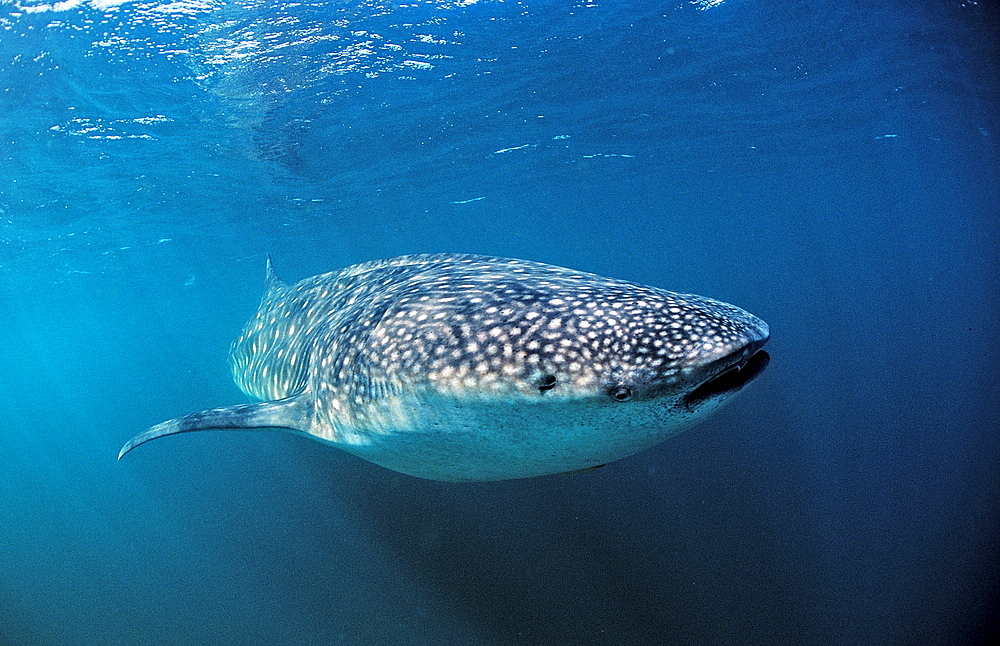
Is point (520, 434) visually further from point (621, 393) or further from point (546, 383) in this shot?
point (621, 393)

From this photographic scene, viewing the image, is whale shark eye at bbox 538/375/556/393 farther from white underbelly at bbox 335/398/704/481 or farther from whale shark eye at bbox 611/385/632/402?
whale shark eye at bbox 611/385/632/402

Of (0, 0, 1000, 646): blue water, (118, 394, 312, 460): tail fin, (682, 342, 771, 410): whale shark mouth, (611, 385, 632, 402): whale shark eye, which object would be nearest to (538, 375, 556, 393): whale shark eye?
(611, 385, 632, 402): whale shark eye

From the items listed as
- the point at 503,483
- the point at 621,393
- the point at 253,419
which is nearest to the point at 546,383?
the point at 621,393

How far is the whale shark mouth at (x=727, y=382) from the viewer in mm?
2293

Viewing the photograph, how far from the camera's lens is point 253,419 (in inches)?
153

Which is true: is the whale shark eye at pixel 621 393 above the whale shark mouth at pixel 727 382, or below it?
above

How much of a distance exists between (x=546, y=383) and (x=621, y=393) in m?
0.33

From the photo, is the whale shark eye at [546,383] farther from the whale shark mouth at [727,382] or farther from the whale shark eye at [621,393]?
the whale shark mouth at [727,382]

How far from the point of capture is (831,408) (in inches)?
379

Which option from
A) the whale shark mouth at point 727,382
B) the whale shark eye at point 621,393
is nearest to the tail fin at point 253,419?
the whale shark eye at point 621,393

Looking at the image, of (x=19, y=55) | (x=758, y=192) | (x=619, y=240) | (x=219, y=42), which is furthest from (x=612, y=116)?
(x=619, y=240)

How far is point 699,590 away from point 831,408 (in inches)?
239

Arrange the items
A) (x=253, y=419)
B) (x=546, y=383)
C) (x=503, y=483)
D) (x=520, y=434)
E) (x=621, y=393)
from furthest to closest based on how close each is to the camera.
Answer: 1. (x=503, y=483)
2. (x=253, y=419)
3. (x=520, y=434)
4. (x=546, y=383)
5. (x=621, y=393)

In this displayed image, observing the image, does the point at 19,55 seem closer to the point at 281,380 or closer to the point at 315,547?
the point at 281,380
